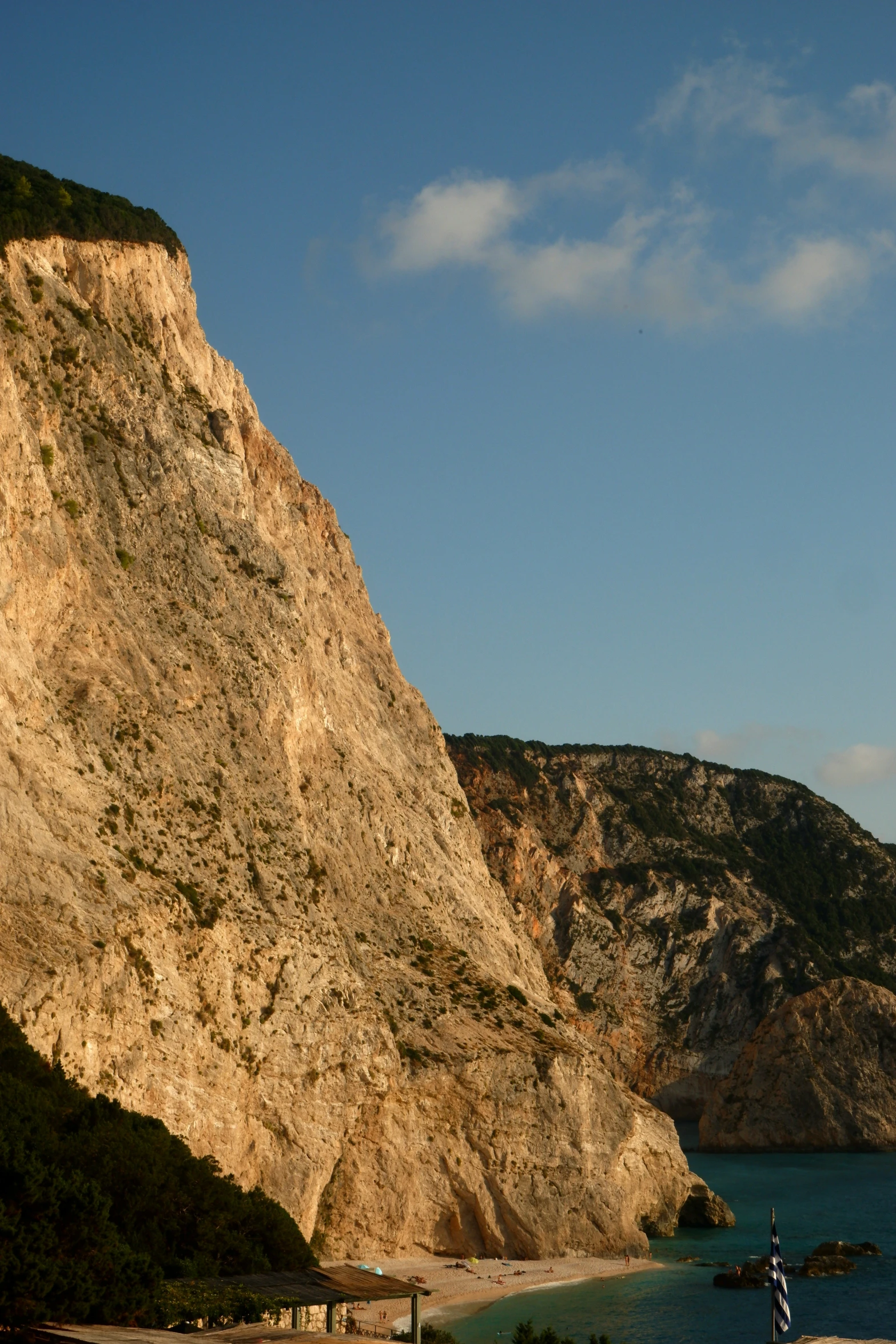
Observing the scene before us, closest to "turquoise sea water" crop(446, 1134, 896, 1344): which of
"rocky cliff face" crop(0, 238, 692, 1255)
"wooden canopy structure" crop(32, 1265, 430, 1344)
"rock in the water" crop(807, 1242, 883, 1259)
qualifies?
"rock in the water" crop(807, 1242, 883, 1259)

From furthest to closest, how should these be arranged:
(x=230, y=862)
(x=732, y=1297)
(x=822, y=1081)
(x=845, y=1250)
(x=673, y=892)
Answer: (x=673, y=892) < (x=822, y=1081) < (x=845, y=1250) < (x=230, y=862) < (x=732, y=1297)

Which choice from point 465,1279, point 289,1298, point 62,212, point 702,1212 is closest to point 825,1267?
point 702,1212

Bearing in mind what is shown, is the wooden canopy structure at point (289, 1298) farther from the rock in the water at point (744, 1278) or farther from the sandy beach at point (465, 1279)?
the rock in the water at point (744, 1278)

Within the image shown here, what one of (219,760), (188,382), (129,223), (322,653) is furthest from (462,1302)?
(129,223)

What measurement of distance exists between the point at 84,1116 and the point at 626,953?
93584 millimetres

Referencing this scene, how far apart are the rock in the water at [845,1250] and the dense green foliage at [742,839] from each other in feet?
206

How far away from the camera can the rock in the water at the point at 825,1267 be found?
60.5 metres

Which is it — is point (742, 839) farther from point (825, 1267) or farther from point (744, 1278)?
point (744, 1278)

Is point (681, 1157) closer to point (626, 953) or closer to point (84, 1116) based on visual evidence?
point (84, 1116)

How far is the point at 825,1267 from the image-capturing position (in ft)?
200

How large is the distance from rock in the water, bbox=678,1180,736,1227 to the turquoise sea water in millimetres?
920

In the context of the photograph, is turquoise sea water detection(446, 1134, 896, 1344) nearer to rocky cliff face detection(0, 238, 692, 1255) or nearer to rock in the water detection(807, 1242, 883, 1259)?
rock in the water detection(807, 1242, 883, 1259)

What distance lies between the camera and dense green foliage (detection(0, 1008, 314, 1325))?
91.5 feet

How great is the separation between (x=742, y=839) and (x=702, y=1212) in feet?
272
